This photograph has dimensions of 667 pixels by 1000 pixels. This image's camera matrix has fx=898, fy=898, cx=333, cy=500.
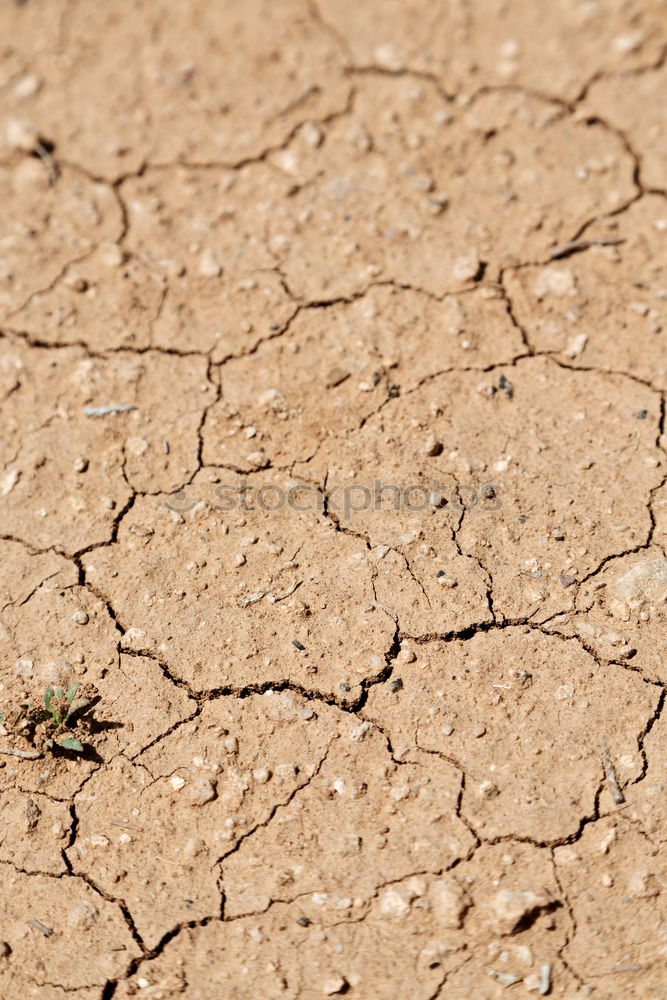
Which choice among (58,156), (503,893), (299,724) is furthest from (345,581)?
(58,156)

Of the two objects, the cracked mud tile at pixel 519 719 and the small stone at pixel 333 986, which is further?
the cracked mud tile at pixel 519 719

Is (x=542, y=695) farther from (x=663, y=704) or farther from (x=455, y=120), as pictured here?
(x=455, y=120)

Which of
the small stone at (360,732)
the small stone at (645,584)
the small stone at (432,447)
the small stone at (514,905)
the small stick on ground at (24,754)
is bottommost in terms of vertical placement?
the small stick on ground at (24,754)

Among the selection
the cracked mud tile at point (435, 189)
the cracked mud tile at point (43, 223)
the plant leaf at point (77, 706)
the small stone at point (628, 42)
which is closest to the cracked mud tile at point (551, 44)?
the small stone at point (628, 42)

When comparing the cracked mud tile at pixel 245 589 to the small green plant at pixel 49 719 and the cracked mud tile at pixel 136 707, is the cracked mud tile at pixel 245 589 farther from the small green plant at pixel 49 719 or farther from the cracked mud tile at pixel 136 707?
the small green plant at pixel 49 719

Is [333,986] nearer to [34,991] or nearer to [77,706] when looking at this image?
[34,991]

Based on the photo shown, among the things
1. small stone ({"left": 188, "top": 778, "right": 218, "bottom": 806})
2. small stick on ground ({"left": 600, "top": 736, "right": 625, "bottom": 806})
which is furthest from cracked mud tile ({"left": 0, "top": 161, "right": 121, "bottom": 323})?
small stick on ground ({"left": 600, "top": 736, "right": 625, "bottom": 806})

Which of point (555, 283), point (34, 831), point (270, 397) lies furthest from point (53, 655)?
point (555, 283)

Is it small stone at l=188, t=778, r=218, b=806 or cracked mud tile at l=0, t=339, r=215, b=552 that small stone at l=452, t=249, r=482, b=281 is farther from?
small stone at l=188, t=778, r=218, b=806
